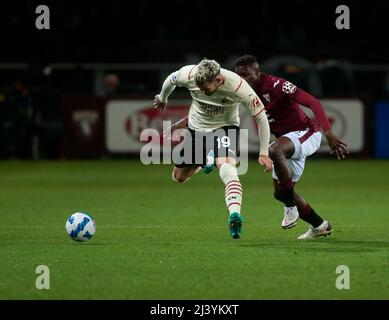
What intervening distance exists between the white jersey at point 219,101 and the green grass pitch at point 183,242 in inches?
48.9

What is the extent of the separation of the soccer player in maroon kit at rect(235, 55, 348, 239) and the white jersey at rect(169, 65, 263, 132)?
1.16 feet

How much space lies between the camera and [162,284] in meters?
7.82

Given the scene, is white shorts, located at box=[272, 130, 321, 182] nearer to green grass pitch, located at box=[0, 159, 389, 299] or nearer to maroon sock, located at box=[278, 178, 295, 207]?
maroon sock, located at box=[278, 178, 295, 207]

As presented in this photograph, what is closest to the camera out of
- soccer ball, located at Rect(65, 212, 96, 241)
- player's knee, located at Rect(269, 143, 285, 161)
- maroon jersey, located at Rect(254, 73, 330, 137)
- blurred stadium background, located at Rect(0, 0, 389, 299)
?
blurred stadium background, located at Rect(0, 0, 389, 299)

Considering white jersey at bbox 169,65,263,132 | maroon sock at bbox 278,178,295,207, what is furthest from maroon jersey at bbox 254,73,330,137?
maroon sock at bbox 278,178,295,207

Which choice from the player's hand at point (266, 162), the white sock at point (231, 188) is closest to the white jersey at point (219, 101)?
the player's hand at point (266, 162)

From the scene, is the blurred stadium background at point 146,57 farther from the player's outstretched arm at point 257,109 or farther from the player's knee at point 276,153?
the player's outstretched arm at point 257,109

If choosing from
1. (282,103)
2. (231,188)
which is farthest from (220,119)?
(231,188)

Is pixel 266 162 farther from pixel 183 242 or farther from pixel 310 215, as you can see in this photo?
pixel 183 242

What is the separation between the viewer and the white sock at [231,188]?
1009 centimetres

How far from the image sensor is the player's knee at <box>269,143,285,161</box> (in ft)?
35.0

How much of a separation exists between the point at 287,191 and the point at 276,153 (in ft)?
1.38

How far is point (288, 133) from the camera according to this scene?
36.4ft
